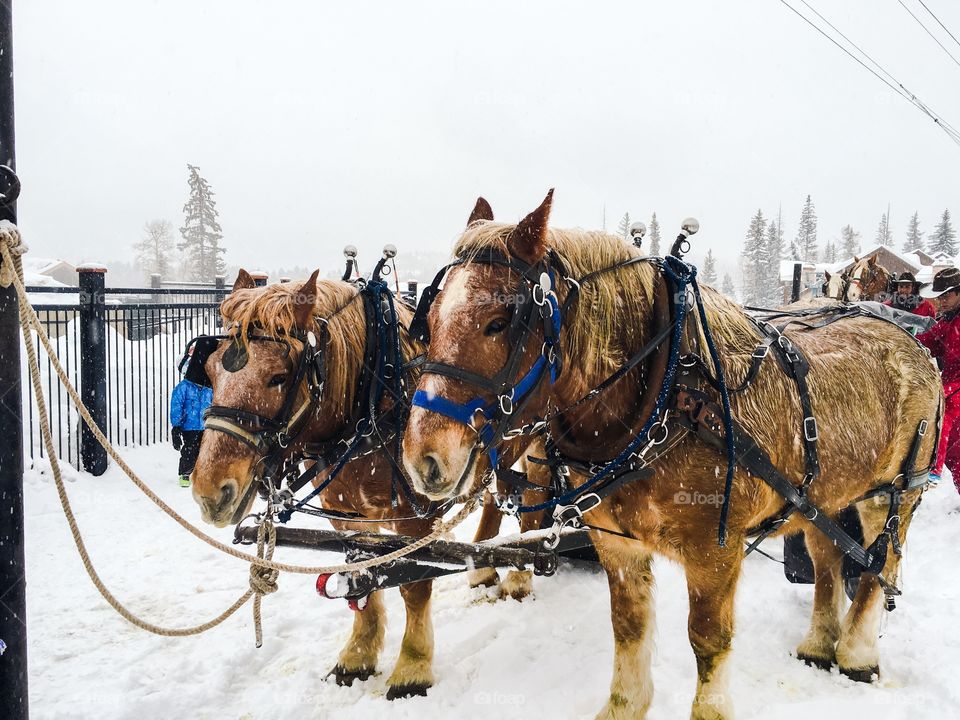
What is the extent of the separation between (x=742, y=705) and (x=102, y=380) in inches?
285

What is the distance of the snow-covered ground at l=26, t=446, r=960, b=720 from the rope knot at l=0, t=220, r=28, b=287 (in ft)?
7.89

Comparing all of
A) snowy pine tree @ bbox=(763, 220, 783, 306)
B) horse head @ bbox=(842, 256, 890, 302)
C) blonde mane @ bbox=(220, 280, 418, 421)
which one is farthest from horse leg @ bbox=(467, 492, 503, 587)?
snowy pine tree @ bbox=(763, 220, 783, 306)

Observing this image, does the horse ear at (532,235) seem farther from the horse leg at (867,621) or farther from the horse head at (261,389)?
the horse leg at (867,621)

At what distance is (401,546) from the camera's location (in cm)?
Result: 302

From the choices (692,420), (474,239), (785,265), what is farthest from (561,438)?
(785,265)

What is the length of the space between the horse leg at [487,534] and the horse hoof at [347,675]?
1.27 m

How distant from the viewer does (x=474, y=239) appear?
214 cm

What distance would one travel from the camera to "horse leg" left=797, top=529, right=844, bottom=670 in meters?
3.55

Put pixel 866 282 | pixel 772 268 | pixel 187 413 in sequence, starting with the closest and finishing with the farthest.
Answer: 1. pixel 187 413
2. pixel 866 282
3. pixel 772 268

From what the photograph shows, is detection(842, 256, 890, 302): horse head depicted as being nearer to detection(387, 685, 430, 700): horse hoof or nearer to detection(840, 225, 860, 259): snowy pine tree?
detection(387, 685, 430, 700): horse hoof

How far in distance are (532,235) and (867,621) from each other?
3200 millimetres

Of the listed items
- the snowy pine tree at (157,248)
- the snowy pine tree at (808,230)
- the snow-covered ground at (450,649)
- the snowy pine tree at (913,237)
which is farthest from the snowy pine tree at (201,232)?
the snowy pine tree at (913,237)

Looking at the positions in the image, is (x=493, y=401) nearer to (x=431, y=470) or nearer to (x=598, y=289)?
(x=431, y=470)

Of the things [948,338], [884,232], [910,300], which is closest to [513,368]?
[948,338]
